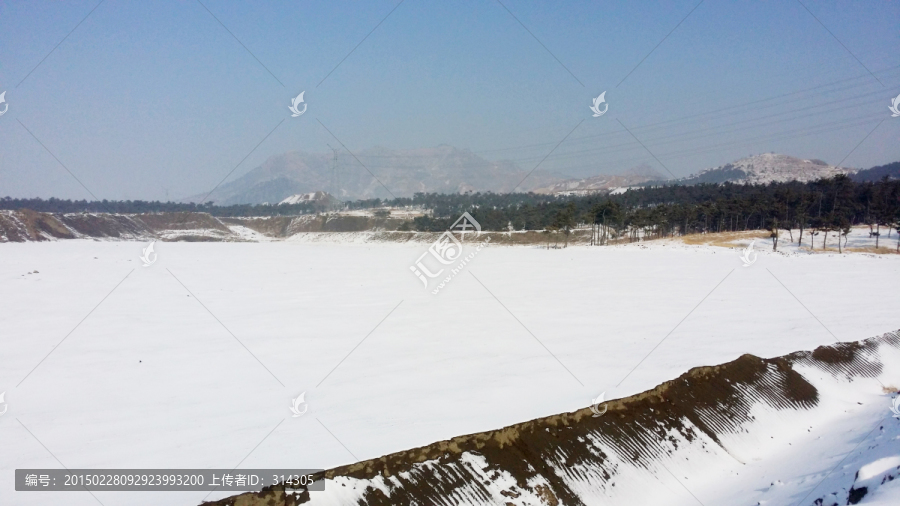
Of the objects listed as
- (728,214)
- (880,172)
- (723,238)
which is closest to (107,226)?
(723,238)

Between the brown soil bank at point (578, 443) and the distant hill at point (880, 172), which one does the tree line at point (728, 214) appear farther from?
the distant hill at point (880, 172)

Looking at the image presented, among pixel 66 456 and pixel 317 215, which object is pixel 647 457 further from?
pixel 317 215

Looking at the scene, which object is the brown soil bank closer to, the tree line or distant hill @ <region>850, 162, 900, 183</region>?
the tree line

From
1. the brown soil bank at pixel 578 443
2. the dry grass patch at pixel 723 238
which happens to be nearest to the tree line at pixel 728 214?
the dry grass patch at pixel 723 238

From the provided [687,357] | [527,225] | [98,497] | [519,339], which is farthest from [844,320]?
[527,225]
